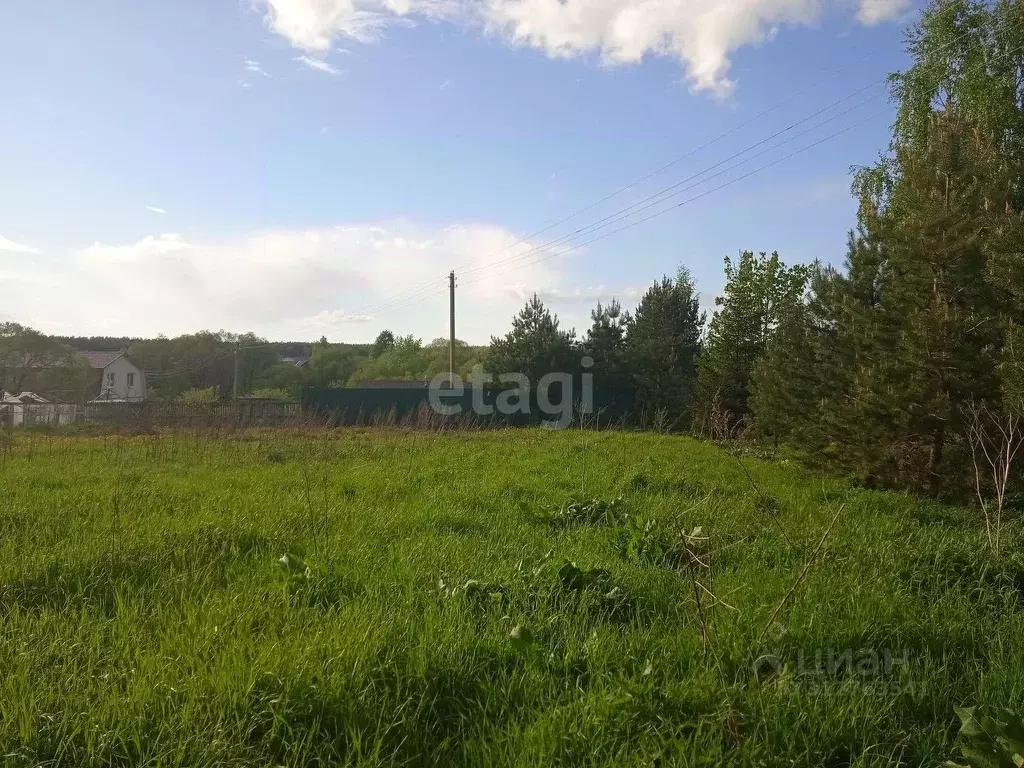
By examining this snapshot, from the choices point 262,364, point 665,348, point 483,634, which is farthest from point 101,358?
point 483,634

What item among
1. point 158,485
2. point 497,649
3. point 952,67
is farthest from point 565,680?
point 952,67

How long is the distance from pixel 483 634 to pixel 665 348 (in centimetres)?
2125

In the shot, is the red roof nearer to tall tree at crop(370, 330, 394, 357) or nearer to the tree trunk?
tall tree at crop(370, 330, 394, 357)

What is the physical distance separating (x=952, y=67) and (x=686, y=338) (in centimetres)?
1203

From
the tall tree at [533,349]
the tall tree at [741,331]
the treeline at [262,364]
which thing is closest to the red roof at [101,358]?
the treeline at [262,364]

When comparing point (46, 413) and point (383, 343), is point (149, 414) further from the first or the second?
point (383, 343)

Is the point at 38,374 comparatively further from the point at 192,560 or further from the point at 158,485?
the point at 192,560

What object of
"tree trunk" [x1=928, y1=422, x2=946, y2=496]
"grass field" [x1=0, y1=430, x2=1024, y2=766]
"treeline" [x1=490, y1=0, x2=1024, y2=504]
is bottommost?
"grass field" [x1=0, y1=430, x2=1024, y2=766]

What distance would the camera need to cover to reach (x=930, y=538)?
535 centimetres

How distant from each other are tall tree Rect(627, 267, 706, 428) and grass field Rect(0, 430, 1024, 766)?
675 inches

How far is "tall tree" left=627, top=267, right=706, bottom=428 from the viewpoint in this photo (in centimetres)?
2297

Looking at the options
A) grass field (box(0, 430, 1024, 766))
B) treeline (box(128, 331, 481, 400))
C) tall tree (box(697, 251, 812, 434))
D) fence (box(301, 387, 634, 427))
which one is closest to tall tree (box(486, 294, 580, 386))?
fence (box(301, 387, 634, 427))

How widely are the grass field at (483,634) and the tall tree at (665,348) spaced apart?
17135 millimetres

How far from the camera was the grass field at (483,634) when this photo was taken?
223cm
